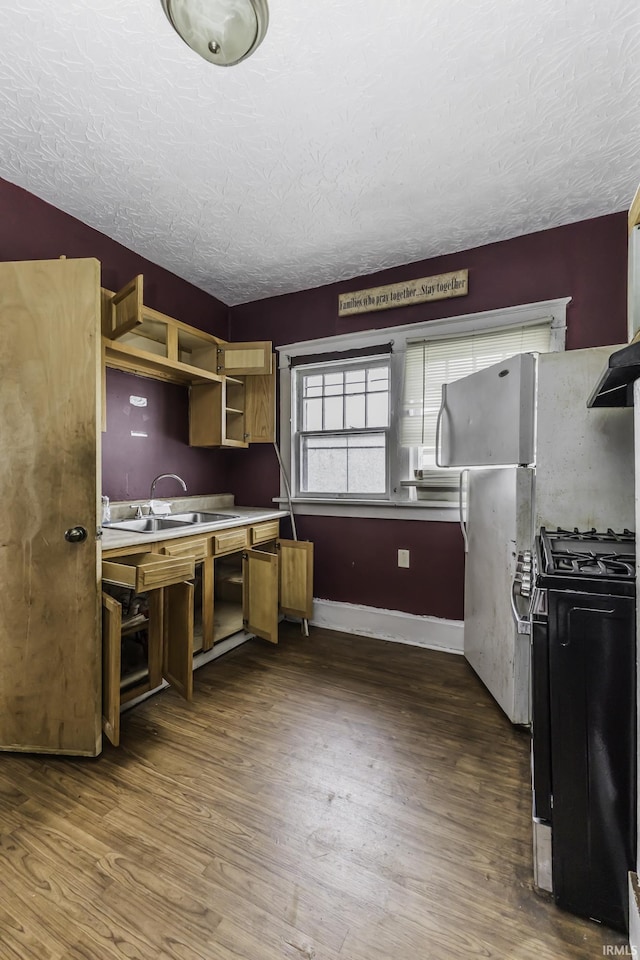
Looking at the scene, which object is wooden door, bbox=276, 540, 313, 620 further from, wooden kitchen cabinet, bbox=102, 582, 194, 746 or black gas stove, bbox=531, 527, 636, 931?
black gas stove, bbox=531, 527, 636, 931

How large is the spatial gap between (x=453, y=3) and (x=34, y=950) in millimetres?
2960

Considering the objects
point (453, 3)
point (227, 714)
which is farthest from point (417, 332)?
point (227, 714)

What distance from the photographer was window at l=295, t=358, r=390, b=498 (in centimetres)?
314

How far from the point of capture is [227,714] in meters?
2.06

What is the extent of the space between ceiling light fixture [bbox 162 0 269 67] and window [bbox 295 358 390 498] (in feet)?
6.64

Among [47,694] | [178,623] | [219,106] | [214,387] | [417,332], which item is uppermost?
[219,106]

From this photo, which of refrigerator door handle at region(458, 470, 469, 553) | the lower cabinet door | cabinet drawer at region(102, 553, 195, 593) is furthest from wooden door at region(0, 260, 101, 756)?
refrigerator door handle at region(458, 470, 469, 553)

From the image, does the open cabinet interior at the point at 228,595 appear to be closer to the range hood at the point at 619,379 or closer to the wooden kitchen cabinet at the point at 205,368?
the wooden kitchen cabinet at the point at 205,368

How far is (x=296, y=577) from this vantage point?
121 inches

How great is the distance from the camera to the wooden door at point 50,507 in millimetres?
1730

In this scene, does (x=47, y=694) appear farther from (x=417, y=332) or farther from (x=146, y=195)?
(x=417, y=332)

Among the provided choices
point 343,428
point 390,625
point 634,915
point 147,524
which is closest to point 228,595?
point 147,524

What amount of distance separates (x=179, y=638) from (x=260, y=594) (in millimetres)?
798

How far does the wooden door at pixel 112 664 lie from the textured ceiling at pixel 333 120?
6.79 ft
